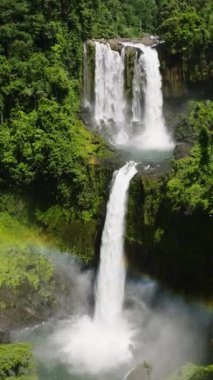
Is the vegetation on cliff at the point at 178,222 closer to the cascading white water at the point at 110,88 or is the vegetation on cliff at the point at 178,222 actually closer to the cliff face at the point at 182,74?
the cascading white water at the point at 110,88

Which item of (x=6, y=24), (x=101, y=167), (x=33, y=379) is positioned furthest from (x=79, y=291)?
(x=6, y=24)

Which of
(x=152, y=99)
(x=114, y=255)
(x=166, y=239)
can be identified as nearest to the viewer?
(x=166, y=239)

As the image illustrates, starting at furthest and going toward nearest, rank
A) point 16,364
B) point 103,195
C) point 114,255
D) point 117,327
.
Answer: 1. point 103,195
2. point 114,255
3. point 117,327
4. point 16,364

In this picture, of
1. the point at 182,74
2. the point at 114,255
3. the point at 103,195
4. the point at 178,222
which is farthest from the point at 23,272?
the point at 182,74

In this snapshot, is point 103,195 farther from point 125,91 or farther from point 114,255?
point 125,91

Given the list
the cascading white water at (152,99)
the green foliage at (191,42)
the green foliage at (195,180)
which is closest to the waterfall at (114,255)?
the green foliage at (195,180)

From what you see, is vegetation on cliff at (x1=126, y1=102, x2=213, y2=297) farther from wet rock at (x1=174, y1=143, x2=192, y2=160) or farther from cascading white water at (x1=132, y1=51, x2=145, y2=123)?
cascading white water at (x1=132, y1=51, x2=145, y2=123)

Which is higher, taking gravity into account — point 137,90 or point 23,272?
point 137,90

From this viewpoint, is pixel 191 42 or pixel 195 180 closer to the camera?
pixel 195 180
